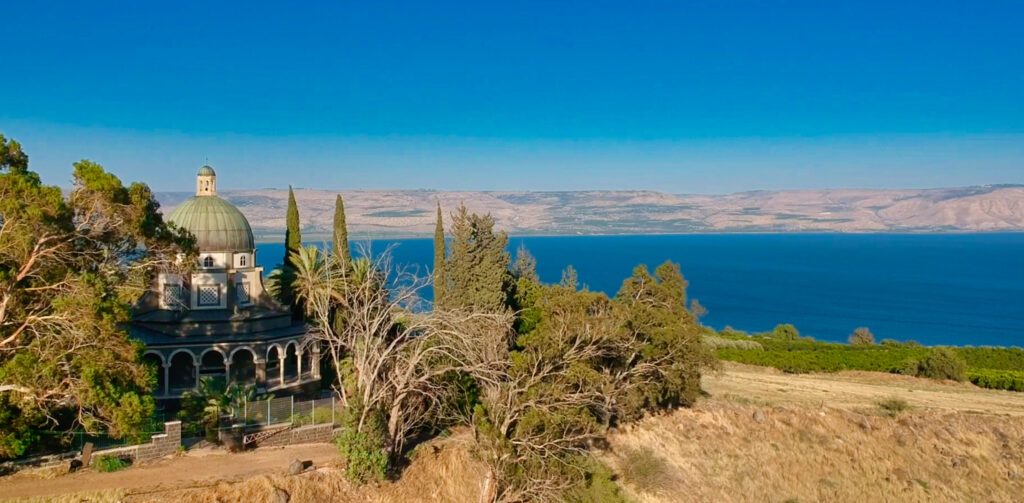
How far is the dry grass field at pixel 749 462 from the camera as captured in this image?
2161 cm

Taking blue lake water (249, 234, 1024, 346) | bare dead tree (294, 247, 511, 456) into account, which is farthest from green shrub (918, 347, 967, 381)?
blue lake water (249, 234, 1024, 346)

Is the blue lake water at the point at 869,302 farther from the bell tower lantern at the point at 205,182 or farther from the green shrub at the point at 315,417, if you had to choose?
the green shrub at the point at 315,417

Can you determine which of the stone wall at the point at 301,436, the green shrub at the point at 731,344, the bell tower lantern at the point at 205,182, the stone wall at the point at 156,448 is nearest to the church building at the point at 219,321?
the bell tower lantern at the point at 205,182

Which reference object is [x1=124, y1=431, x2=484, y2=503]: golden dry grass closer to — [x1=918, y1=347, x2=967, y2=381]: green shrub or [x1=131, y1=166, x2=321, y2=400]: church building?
[x1=131, y1=166, x2=321, y2=400]: church building

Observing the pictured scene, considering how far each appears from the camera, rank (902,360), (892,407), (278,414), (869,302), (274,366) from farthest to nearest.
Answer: (869,302), (902,360), (274,366), (892,407), (278,414)

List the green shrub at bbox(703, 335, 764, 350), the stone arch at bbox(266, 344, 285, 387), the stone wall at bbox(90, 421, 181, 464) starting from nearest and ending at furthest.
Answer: the stone wall at bbox(90, 421, 181, 464), the stone arch at bbox(266, 344, 285, 387), the green shrub at bbox(703, 335, 764, 350)

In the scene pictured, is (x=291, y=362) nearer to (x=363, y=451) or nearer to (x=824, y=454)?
(x=363, y=451)

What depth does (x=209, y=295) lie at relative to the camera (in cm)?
3697

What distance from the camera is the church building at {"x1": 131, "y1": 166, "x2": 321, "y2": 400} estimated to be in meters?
33.9

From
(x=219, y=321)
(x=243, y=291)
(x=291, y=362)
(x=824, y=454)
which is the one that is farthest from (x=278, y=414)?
(x=824, y=454)

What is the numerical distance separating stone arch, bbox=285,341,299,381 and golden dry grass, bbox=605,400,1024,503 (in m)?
16.1

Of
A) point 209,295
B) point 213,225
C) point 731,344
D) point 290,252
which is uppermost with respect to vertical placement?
point 213,225

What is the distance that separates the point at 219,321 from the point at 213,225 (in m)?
5.23

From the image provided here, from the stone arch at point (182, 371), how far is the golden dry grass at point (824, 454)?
19619 millimetres
